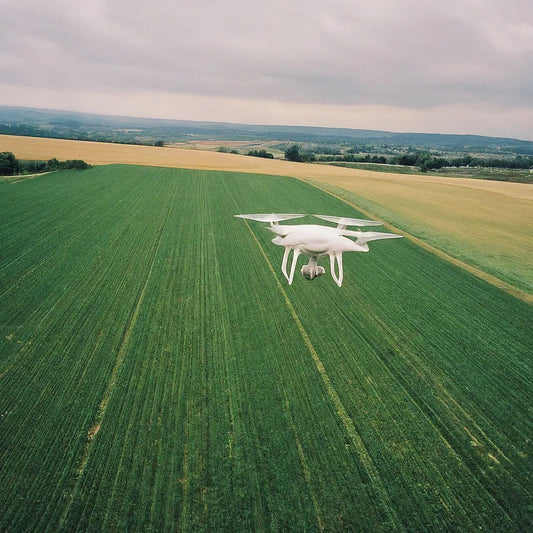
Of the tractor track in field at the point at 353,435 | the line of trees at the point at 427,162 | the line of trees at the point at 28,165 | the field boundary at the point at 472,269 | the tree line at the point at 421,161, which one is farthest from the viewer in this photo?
the tree line at the point at 421,161

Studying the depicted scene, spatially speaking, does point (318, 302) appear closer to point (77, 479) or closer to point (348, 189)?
point (77, 479)

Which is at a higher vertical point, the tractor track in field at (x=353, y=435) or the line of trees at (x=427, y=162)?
the line of trees at (x=427, y=162)

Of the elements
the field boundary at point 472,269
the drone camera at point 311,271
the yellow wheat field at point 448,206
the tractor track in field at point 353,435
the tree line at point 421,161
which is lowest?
the tractor track in field at point 353,435

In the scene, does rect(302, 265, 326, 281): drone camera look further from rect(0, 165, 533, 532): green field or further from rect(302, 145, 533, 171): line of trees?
rect(302, 145, 533, 171): line of trees

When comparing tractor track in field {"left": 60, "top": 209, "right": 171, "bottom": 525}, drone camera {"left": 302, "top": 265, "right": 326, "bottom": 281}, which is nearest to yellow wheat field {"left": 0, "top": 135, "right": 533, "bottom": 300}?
drone camera {"left": 302, "top": 265, "right": 326, "bottom": 281}

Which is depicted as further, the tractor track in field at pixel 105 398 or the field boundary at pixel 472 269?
the field boundary at pixel 472 269

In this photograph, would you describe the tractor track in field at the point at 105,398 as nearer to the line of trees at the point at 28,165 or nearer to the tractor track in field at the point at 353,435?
the tractor track in field at the point at 353,435

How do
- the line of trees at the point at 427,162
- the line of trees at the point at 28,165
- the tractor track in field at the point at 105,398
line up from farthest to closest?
the line of trees at the point at 427,162 < the line of trees at the point at 28,165 < the tractor track in field at the point at 105,398

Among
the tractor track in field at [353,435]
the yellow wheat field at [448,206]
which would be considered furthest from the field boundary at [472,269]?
the tractor track in field at [353,435]
